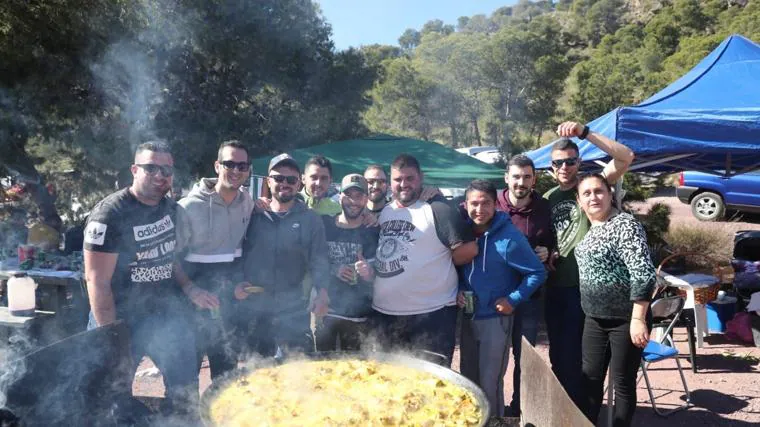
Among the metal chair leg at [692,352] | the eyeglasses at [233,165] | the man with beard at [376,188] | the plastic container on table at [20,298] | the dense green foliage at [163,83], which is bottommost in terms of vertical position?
the metal chair leg at [692,352]

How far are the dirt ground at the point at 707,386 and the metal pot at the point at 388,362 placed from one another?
61.6 inches

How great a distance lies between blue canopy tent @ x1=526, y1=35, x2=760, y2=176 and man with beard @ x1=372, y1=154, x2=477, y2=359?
2.31 metres

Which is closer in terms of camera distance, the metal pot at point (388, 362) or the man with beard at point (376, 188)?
the metal pot at point (388, 362)

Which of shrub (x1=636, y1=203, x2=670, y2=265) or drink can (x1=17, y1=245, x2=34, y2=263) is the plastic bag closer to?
shrub (x1=636, y1=203, x2=670, y2=265)

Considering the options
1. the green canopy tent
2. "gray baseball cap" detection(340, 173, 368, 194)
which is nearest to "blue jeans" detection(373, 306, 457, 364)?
"gray baseball cap" detection(340, 173, 368, 194)

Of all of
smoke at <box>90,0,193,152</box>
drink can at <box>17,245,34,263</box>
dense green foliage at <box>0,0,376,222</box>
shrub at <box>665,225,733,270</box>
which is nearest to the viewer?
drink can at <box>17,245,34,263</box>

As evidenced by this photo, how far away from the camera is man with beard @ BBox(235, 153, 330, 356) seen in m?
3.45

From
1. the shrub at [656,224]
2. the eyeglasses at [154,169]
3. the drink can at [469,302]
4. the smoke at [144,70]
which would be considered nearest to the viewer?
the eyeglasses at [154,169]

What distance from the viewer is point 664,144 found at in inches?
186

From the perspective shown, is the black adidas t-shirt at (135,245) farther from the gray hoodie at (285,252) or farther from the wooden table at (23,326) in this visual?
the wooden table at (23,326)

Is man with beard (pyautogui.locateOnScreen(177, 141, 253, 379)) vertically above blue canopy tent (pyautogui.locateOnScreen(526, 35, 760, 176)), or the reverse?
blue canopy tent (pyautogui.locateOnScreen(526, 35, 760, 176))

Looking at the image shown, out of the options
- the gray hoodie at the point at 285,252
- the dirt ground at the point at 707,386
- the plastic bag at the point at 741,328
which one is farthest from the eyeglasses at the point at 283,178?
the plastic bag at the point at 741,328

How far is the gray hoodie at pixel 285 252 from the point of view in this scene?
3.45 m

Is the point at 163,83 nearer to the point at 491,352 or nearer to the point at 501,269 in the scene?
the point at 501,269
